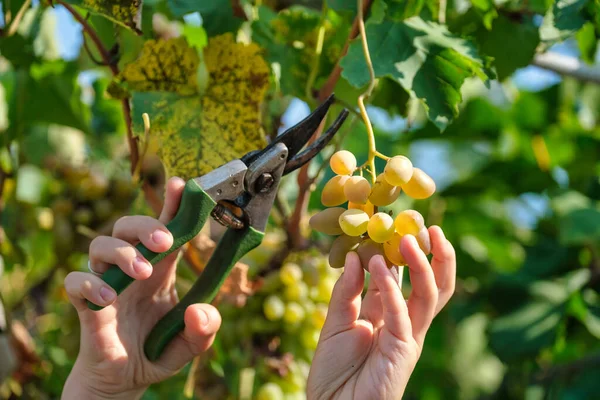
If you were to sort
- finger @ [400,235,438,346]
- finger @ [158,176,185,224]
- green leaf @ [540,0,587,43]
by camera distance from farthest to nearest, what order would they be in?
green leaf @ [540,0,587,43], finger @ [158,176,185,224], finger @ [400,235,438,346]

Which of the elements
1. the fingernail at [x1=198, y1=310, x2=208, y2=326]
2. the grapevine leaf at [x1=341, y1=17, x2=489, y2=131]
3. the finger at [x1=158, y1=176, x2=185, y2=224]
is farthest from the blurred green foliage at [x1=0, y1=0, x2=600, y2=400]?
the fingernail at [x1=198, y1=310, x2=208, y2=326]

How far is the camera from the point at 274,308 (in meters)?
0.99

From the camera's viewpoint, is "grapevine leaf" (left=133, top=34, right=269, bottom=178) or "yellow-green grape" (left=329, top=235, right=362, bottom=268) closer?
"yellow-green grape" (left=329, top=235, right=362, bottom=268)

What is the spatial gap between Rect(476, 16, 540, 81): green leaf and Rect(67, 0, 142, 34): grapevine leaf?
1.72ft

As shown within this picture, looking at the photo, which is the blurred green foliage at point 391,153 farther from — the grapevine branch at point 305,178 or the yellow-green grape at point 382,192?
the yellow-green grape at point 382,192

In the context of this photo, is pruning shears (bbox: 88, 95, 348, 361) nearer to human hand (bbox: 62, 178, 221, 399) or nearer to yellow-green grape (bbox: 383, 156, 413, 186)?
human hand (bbox: 62, 178, 221, 399)

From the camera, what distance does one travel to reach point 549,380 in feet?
5.32

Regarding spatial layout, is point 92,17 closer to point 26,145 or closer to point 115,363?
point 115,363

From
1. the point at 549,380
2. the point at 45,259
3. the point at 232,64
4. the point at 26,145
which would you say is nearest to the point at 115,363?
the point at 232,64

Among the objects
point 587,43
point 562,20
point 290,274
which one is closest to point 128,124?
point 290,274

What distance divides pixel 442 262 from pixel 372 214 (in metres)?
0.08

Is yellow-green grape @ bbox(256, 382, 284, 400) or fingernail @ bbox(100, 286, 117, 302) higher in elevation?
fingernail @ bbox(100, 286, 117, 302)

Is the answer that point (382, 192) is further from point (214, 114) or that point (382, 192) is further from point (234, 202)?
point (214, 114)

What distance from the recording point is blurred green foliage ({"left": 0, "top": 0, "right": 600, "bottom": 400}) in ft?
2.82
